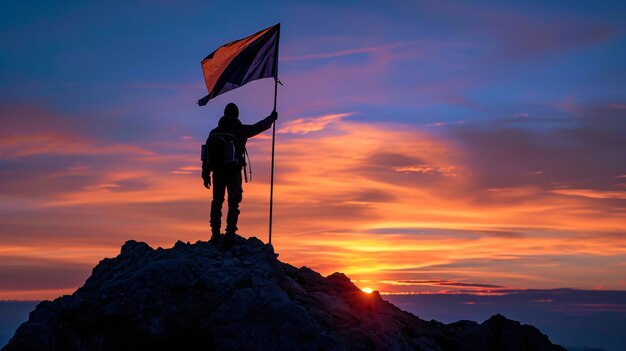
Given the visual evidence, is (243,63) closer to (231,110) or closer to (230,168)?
(231,110)

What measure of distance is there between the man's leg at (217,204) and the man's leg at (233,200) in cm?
26

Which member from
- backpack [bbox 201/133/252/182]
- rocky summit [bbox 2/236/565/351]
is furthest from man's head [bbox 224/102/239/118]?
rocky summit [bbox 2/236/565/351]

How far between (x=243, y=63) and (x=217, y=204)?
5.45m

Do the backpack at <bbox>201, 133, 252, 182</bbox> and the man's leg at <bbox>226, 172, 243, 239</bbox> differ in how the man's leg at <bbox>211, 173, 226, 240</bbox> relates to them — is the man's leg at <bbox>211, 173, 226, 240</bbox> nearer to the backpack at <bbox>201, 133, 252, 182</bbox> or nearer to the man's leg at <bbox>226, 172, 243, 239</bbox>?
the man's leg at <bbox>226, 172, 243, 239</bbox>

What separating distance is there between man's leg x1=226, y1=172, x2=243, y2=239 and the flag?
3.99 m

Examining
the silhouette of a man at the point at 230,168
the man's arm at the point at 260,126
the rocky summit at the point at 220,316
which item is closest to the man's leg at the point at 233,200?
the silhouette of a man at the point at 230,168

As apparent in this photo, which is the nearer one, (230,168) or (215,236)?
(230,168)

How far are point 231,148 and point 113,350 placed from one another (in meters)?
7.23

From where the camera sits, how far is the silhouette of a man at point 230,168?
938 inches

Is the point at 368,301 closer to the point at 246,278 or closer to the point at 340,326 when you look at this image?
the point at 340,326

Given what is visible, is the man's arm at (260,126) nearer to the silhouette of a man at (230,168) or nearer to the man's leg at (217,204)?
the silhouette of a man at (230,168)

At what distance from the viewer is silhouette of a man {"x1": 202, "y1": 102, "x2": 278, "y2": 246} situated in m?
23.8

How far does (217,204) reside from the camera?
79.8 ft

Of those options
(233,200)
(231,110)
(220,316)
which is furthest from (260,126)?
(220,316)
